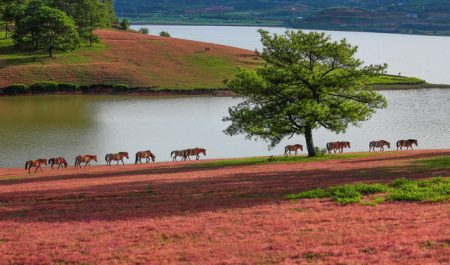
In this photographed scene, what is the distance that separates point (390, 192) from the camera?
21203 millimetres

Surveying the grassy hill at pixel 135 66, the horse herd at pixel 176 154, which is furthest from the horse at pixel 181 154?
the grassy hill at pixel 135 66

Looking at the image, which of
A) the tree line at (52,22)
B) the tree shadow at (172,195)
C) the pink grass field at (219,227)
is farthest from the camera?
the tree line at (52,22)

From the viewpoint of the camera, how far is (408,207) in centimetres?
1869

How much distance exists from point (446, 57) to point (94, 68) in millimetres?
120167

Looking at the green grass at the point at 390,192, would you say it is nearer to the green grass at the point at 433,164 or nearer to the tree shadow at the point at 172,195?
the tree shadow at the point at 172,195

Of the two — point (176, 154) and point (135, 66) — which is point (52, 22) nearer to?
point (135, 66)

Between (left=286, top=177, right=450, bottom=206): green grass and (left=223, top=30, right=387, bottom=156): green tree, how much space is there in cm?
2131

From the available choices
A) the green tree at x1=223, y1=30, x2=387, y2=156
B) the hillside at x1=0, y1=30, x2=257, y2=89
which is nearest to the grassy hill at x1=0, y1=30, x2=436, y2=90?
the hillside at x1=0, y1=30, x2=257, y2=89

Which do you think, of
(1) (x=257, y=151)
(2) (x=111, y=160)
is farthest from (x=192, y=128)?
(2) (x=111, y=160)

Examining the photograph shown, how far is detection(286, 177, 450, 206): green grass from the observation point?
65.2ft

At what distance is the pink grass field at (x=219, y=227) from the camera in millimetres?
14055

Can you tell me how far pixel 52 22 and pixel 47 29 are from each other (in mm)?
1791

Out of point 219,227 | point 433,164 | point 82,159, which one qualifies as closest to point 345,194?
point 219,227

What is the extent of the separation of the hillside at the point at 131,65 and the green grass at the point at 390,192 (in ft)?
284
